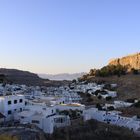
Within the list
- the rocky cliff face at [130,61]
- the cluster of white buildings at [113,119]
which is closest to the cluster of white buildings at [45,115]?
the cluster of white buildings at [113,119]

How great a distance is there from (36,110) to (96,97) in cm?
2186

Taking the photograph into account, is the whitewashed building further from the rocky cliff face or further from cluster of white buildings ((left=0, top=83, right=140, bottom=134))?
the rocky cliff face

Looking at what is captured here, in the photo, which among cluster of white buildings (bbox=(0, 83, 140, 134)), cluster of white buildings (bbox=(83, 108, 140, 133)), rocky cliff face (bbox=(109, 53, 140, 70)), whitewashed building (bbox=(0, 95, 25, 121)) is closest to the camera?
cluster of white buildings (bbox=(0, 83, 140, 134))

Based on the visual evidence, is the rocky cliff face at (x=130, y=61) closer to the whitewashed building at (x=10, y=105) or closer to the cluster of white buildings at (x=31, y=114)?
the cluster of white buildings at (x=31, y=114)

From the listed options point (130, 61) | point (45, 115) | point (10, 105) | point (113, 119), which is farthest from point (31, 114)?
point (130, 61)

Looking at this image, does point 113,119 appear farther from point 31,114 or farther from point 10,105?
point 10,105

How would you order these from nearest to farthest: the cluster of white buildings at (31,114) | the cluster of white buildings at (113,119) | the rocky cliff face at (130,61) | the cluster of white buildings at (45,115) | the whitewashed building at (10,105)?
the cluster of white buildings at (31,114), the cluster of white buildings at (45,115), the whitewashed building at (10,105), the cluster of white buildings at (113,119), the rocky cliff face at (130,61)

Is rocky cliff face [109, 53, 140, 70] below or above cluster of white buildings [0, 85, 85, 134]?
above

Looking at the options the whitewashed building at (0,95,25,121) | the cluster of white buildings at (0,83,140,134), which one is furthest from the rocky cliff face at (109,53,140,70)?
the whitewashed building at (0,95,25,121)

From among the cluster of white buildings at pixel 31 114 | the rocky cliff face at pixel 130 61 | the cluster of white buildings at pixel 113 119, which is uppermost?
the rocky cliff face at pixel 130 61

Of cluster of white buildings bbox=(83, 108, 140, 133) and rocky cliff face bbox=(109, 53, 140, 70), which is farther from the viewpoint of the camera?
rocky cliff face bbox=(109, 53, 140, 70)

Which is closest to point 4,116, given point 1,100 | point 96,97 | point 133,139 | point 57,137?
point 1,100

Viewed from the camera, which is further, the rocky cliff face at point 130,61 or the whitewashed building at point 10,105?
the rocky cliff face at point 130,61

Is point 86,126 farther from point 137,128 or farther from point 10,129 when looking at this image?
point 10,129
